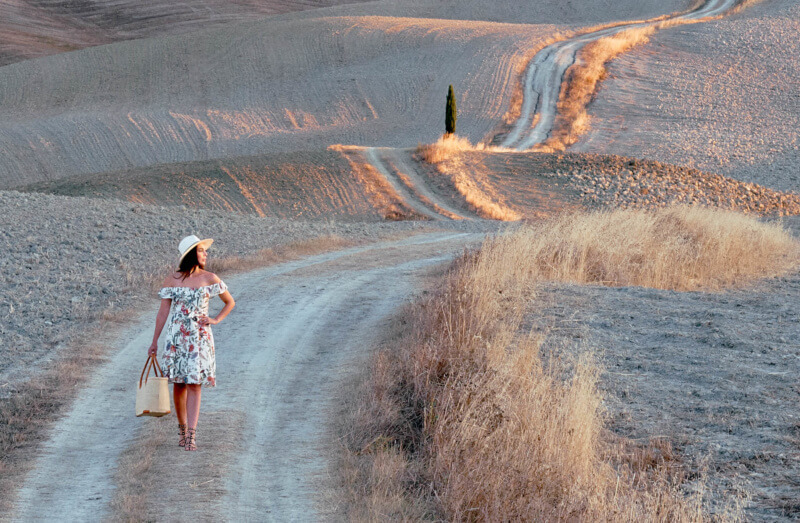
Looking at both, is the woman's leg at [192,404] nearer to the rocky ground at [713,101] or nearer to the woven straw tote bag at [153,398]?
the woven straw tote bag at [153,398]

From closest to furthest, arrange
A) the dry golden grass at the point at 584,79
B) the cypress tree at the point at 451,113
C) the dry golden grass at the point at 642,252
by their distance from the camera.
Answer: the dry golden grass at the point at 642,252 < the cypress tree at the point at 451,113 < the dry golden grass at the point at 584,79

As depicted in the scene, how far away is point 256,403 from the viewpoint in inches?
328

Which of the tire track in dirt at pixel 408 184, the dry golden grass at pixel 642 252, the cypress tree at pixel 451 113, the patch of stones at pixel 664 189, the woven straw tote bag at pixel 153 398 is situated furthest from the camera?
the cypress tree at pixel 451 113

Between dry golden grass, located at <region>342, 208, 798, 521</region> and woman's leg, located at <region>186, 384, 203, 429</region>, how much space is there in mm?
1335

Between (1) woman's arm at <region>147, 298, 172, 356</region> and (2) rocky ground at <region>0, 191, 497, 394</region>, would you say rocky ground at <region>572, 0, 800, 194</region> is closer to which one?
(2) rocky ground at <region>0, 191, 497, 394</region>

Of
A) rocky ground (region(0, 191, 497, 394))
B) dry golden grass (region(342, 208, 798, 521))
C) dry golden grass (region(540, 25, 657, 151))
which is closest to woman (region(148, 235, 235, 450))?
dry golden grass (region(342, 208, 798, 521))

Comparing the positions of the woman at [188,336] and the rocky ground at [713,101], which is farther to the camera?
the rocky ground at [713,101]

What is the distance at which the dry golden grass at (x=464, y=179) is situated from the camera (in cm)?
3086

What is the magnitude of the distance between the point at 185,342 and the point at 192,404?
1.80 feet

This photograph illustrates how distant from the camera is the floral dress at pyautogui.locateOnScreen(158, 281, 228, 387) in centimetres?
698

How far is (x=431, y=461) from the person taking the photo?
6.57 m

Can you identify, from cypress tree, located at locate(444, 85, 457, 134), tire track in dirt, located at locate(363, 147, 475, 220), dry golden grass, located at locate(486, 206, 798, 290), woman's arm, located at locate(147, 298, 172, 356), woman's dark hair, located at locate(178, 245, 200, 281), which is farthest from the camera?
cypress tree, located at locate(444, 85, 457, 134)

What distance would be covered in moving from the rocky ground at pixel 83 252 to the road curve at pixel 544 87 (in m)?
23.5

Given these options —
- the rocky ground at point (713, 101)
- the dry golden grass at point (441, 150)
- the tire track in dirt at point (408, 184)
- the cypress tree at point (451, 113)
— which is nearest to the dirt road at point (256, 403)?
the tire track in dirt at point (408, 184)
